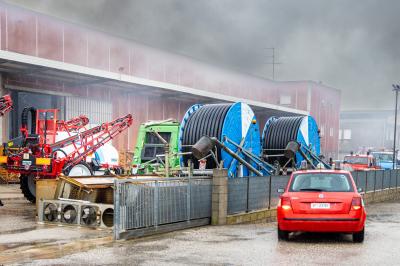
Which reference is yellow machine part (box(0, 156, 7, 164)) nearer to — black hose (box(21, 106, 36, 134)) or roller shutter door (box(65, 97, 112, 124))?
black hose (box(21, 106, 36, 134))

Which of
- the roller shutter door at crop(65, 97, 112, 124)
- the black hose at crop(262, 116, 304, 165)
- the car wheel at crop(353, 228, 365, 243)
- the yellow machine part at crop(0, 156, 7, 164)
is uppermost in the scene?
the roller shutter door at crop(65, 97, 112, 124)

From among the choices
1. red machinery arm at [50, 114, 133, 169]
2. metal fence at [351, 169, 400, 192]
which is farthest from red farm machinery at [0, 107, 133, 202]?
metal fence at [351, 169, 400, 192]

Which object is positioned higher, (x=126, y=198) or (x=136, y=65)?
(x=136, y=65)

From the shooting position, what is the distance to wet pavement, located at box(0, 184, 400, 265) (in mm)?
9102

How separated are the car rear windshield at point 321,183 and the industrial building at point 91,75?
15.3 metres

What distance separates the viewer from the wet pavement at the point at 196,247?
9.10m

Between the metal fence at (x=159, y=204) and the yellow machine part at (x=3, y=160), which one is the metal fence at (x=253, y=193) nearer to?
the metal fence at (x=159, y=204)

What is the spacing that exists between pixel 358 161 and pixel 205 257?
90.5 ft

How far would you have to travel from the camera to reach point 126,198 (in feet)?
35.8

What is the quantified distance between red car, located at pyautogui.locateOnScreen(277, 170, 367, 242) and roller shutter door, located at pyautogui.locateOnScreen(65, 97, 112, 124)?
2101cm

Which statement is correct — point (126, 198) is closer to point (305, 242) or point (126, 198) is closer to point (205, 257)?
point (205, 257)

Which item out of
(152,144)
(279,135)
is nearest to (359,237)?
(152,144)

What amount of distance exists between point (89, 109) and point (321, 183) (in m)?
21.8

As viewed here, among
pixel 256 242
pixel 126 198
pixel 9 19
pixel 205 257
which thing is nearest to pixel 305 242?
pixel 256 242
